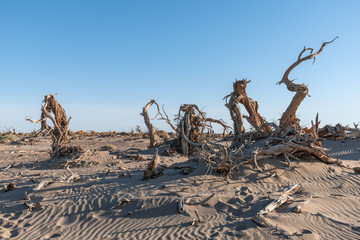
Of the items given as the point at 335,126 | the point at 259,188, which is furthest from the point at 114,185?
the point at 335,126

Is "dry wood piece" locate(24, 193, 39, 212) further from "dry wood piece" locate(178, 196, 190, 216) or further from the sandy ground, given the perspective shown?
"dry wood piece" locate(178, 196, 190, 216)

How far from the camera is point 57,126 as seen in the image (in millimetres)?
10359

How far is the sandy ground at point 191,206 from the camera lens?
170 inches

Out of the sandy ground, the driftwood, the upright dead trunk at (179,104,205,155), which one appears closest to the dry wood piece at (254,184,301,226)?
the sandy ground

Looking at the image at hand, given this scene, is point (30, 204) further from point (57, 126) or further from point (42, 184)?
point (57, 126)

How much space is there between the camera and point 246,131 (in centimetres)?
813

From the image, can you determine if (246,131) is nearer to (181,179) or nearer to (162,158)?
(181,179)

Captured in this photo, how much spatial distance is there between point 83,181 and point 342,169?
658 centimetres

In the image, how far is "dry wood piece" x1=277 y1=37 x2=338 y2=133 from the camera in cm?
731

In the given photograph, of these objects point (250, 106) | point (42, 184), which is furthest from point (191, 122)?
point (42, 184)

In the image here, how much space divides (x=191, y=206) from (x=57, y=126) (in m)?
7.19

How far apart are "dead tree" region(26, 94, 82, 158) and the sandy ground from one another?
3.13 meters

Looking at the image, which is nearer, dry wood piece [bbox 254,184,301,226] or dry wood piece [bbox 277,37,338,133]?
dry wood piece [bbox 254,184,301,226]

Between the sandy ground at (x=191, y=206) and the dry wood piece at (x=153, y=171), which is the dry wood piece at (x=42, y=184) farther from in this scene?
the dry wood piece at (x=153, y=171)
